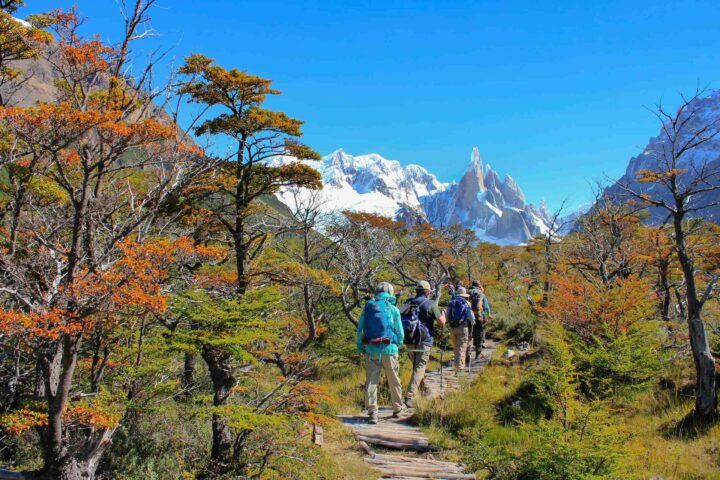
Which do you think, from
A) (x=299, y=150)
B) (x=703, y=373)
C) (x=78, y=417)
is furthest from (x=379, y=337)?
(x=299, y=150)

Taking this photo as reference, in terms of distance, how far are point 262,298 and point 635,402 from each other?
17.0 feet

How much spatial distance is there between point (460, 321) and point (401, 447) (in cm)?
328

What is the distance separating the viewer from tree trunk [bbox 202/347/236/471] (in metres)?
4.87

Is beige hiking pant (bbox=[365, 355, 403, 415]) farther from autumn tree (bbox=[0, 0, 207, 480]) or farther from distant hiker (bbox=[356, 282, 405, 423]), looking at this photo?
autumn tree (bbox=[0, 0, 207, 480])

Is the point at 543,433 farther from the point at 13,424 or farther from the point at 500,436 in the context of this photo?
the point at 13,424

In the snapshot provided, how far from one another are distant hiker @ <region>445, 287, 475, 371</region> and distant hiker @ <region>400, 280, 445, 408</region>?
141 cm

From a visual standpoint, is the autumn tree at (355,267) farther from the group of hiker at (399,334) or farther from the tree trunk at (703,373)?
the tree trunk at (703,373)

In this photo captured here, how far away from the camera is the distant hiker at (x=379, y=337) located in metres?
5.60

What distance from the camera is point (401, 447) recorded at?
5.07m

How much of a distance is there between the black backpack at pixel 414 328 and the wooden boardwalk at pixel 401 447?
0.88 m

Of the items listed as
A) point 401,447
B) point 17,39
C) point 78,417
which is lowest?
point 401,447

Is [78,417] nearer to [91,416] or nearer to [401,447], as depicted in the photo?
[91,416]

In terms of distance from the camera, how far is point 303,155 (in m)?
8.51

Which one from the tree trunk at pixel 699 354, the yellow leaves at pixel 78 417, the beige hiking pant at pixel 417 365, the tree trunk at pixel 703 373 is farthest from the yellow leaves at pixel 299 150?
the tree trunk at pixel 703 373
